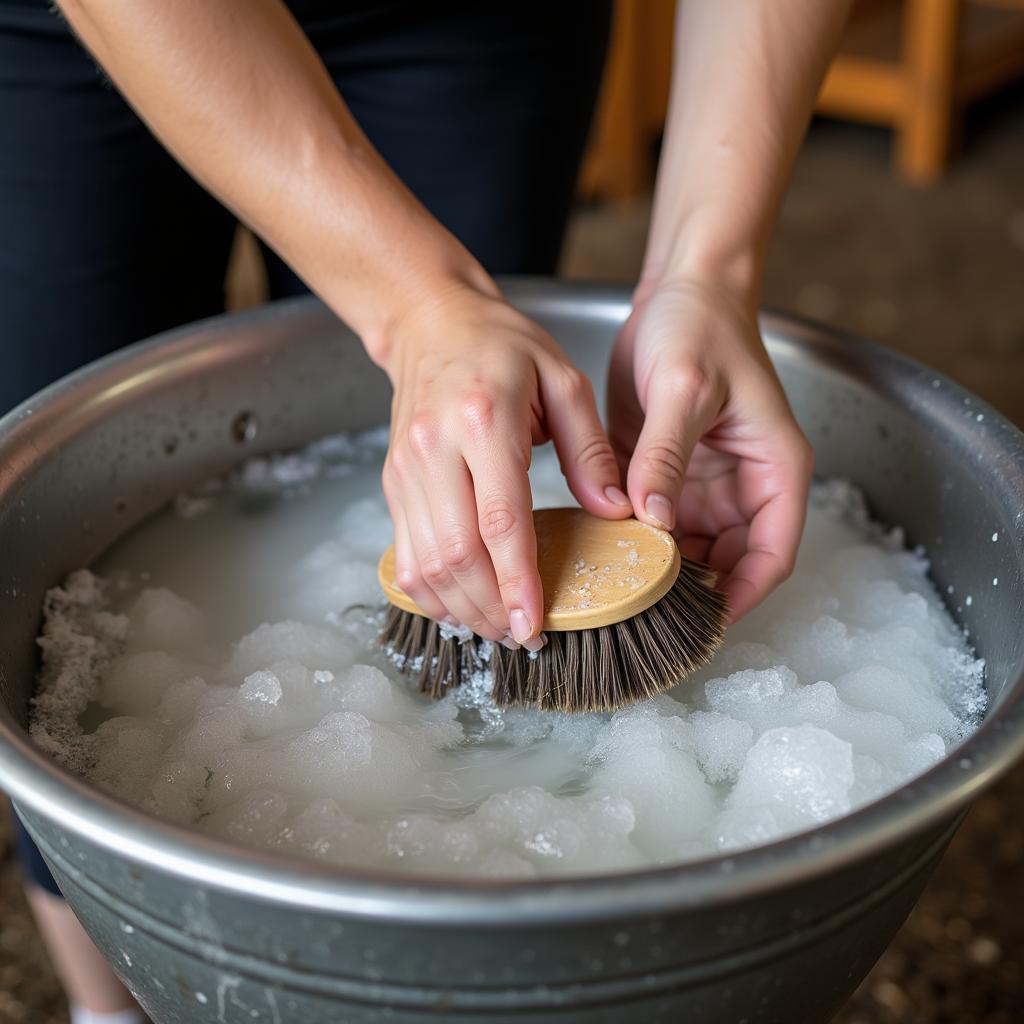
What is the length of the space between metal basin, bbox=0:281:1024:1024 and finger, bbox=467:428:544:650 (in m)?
0.18

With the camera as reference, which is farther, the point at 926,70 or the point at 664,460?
the point at 926,70

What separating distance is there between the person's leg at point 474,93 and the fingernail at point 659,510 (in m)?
0.40

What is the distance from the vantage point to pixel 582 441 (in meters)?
0.67

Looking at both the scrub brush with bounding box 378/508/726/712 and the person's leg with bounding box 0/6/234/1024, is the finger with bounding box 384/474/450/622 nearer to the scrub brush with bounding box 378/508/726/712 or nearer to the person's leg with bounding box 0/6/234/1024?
the scrub brush with bounding box 378/508/726/712

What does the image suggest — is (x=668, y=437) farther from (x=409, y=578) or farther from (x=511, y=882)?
(x=511, y=882)

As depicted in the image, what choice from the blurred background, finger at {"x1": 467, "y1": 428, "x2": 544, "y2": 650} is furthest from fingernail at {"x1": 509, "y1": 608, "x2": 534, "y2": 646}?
the blurred background

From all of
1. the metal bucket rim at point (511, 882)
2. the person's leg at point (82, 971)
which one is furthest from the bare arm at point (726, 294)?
the person's leg at point (82, 971)

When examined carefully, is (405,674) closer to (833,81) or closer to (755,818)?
(755,818)

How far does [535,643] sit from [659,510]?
9 centimetres

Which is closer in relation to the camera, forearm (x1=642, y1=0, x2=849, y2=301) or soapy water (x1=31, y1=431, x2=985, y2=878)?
soapy water (x1=31, y1=431, x2=985, y2=878)

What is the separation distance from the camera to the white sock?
3.62 ft

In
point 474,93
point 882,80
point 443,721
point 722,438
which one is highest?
point 474,93

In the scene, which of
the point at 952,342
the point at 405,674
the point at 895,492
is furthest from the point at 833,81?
the point at 405,674

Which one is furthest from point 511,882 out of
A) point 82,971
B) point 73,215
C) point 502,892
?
point 82,971
